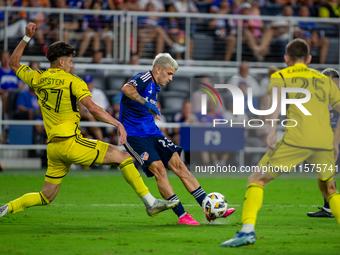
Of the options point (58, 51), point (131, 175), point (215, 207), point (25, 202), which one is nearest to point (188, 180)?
point (215, 207)

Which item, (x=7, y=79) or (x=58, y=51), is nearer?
(x=58, y=51)

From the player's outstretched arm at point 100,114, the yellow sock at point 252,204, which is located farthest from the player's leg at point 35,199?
the yellow sock at point 252,204

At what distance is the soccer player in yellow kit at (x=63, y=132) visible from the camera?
5980 mm

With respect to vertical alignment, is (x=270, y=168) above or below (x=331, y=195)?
above

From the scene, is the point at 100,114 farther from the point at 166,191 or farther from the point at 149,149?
the point at 166,191

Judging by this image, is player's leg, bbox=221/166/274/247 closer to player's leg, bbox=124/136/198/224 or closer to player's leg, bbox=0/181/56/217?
player's leg, bbox=124/136/198/224

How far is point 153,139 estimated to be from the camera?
6891mm

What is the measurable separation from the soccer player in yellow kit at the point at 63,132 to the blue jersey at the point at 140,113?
700mm

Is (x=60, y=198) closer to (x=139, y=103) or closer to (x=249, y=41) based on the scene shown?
(x=139, y=103)

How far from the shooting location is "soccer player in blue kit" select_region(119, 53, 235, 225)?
6637 millimetres

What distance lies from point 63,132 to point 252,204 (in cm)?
245

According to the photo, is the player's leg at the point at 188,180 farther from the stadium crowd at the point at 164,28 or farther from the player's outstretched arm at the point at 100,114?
the stadium crowd at the point at 164,28

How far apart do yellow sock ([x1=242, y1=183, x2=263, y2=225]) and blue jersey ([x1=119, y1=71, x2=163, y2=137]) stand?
7.30ft

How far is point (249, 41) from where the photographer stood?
16703 millimetres
